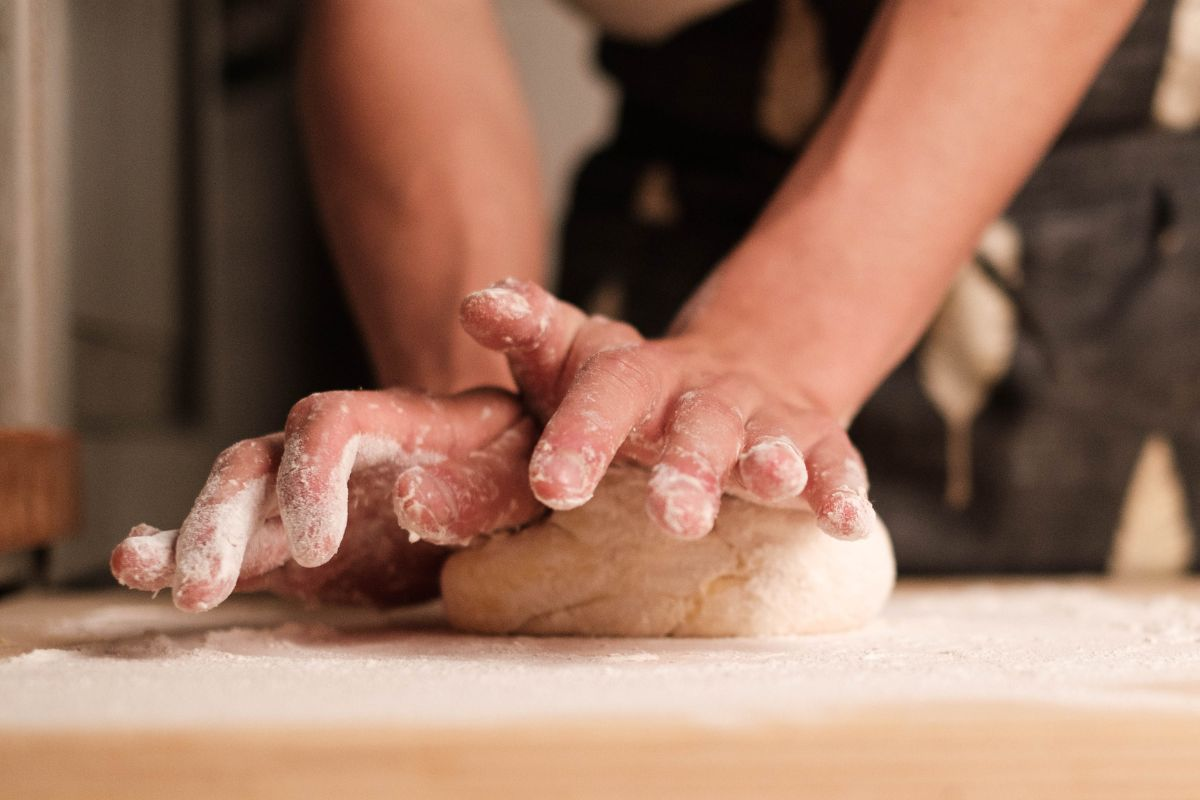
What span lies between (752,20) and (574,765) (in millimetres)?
991

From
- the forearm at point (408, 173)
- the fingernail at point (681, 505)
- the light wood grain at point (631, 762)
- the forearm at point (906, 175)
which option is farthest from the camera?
the forearm at point (408, 173)

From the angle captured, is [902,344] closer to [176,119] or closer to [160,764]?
[160,764]

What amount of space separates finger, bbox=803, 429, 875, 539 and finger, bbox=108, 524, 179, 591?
327 mm

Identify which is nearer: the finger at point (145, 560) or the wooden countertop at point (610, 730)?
the wooden countertop at point (610, 730)

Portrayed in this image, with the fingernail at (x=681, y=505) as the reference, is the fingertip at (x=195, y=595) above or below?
below

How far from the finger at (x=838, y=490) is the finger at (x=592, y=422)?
0.10 metres

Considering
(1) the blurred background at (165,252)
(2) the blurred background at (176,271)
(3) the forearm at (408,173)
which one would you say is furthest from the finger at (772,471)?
(1) the blurred background at (165,252)

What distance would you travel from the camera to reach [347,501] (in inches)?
22.4

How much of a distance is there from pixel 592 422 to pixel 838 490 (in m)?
0.13

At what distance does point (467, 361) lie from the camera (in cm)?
86

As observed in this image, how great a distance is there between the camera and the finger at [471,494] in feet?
1.77

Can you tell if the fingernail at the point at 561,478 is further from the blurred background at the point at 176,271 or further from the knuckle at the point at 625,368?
the blurred background at the point at 176,271

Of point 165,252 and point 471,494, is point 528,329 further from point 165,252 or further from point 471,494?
point 165,252

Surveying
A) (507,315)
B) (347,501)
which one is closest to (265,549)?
(347,501)
